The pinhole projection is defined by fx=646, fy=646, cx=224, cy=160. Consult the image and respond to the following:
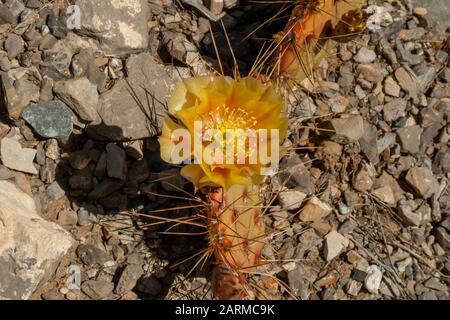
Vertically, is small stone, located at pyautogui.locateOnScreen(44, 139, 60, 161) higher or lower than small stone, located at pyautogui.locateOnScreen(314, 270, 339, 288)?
higher

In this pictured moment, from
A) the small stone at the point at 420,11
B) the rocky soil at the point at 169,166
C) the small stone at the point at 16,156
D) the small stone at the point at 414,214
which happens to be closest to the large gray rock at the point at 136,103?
the rocky soil at the point at 169,166

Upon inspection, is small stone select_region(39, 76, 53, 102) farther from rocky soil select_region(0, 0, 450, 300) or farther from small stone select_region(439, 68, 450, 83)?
small stone select_region(439, 68, 450, 83)

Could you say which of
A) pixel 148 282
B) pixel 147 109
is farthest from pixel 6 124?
pixel 148 282

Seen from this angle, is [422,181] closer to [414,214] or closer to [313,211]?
[414,214]

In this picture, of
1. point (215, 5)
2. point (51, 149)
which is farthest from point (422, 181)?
point (51, 149)

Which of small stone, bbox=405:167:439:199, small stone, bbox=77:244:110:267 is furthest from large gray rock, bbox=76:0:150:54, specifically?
small stone, bbox=405:167:439:199

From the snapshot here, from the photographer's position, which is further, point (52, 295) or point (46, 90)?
point (46, 90)

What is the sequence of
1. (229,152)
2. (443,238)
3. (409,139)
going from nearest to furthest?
(229,152), (443,238), (409,139)
